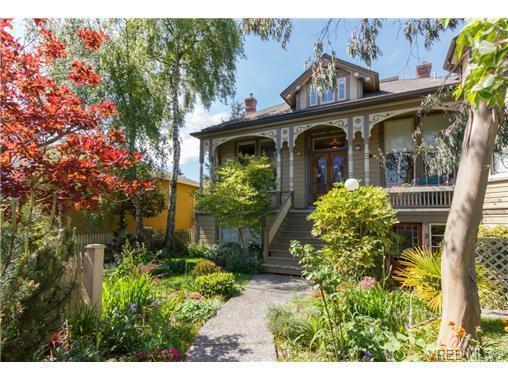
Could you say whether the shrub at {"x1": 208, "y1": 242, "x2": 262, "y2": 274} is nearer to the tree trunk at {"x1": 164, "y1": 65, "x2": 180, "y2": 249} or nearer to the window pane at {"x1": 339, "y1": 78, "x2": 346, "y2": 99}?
the tree trunk at {"x1": 164, "y1": 65, "x2": 180, "y2": 249}

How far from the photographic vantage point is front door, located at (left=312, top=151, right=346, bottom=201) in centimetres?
1086

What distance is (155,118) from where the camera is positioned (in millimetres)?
9555

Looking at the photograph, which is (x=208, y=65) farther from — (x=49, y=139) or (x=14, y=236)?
(x=14, y=236)

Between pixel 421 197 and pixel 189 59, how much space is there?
30.1 ft

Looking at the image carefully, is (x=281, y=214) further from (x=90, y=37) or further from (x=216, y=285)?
(x=90, y=37)

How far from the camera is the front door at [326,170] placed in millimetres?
10859

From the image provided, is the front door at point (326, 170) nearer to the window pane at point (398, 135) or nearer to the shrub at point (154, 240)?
the window pane at point (398, 135)

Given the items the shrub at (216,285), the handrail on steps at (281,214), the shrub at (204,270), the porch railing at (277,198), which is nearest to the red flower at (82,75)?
the shrub at (216,285)

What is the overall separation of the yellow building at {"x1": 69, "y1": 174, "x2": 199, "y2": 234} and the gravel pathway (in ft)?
19.7

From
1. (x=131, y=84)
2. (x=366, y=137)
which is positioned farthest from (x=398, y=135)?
(x=131, y=84)

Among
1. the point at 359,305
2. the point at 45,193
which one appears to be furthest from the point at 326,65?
the point at 45,193
